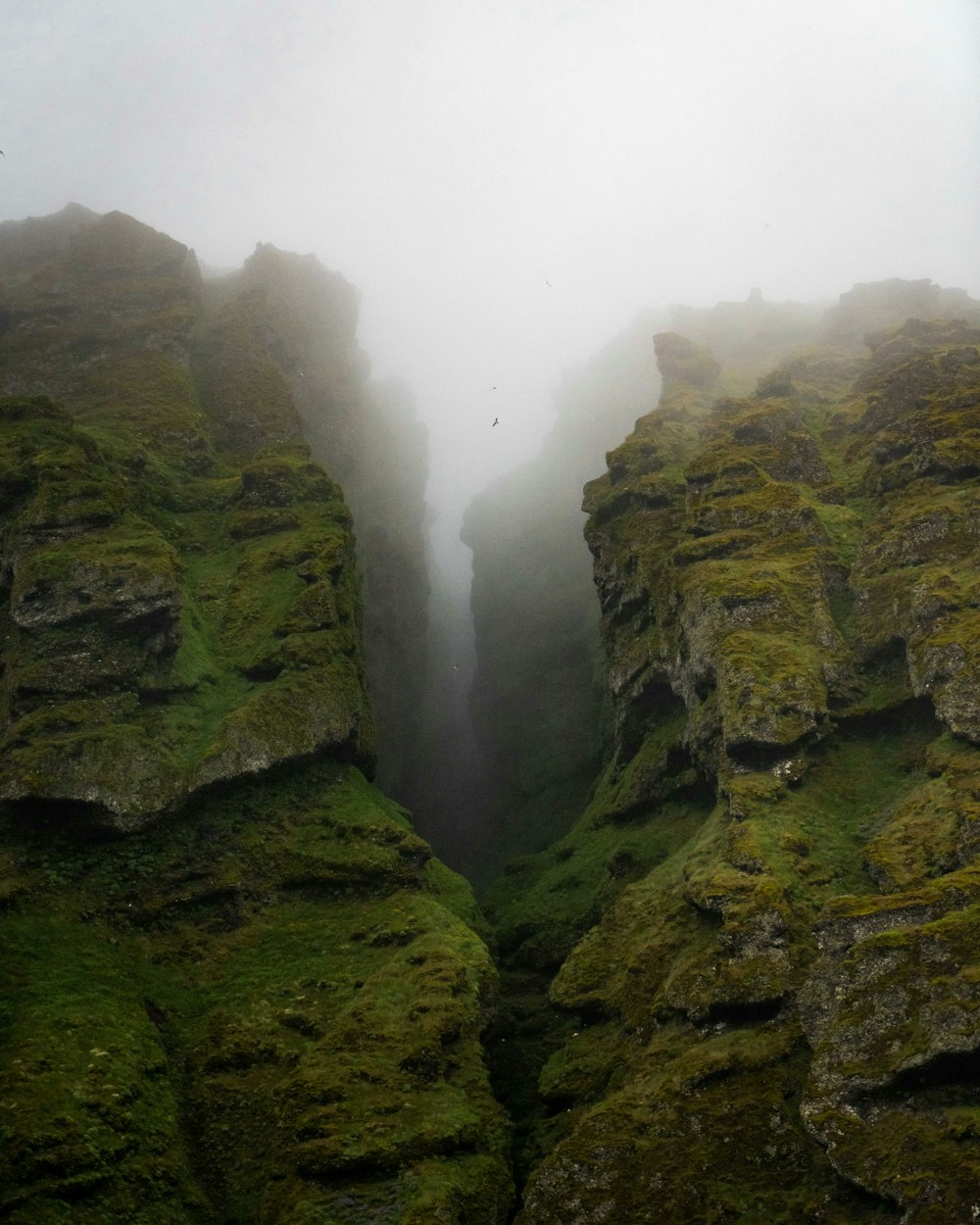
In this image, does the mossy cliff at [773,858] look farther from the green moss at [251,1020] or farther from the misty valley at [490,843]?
the green moss at [251,1020]

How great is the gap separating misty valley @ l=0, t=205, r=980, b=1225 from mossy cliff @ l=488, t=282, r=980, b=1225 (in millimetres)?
145

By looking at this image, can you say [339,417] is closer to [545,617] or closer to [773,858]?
[545,617]

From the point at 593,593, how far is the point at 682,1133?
6240cm

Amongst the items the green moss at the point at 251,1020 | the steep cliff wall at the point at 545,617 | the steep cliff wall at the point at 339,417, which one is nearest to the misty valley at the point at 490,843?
the green moss at the point at 251,1020

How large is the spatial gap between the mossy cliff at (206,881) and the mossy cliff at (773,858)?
14.4 feet

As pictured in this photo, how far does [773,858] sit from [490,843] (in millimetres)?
35249

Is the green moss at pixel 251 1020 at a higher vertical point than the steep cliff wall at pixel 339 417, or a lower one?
lower

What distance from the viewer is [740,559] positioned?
44.9 m

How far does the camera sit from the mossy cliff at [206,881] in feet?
76.5

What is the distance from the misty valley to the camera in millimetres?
22250

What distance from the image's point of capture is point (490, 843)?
6288cm

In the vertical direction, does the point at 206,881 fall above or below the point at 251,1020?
above

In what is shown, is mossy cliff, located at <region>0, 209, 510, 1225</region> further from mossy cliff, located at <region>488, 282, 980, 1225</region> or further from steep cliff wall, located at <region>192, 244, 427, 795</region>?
steep cliff wall, located at <region>192, 244, 427, 795</region>

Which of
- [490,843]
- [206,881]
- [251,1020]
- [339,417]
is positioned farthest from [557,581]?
[251,1020]
